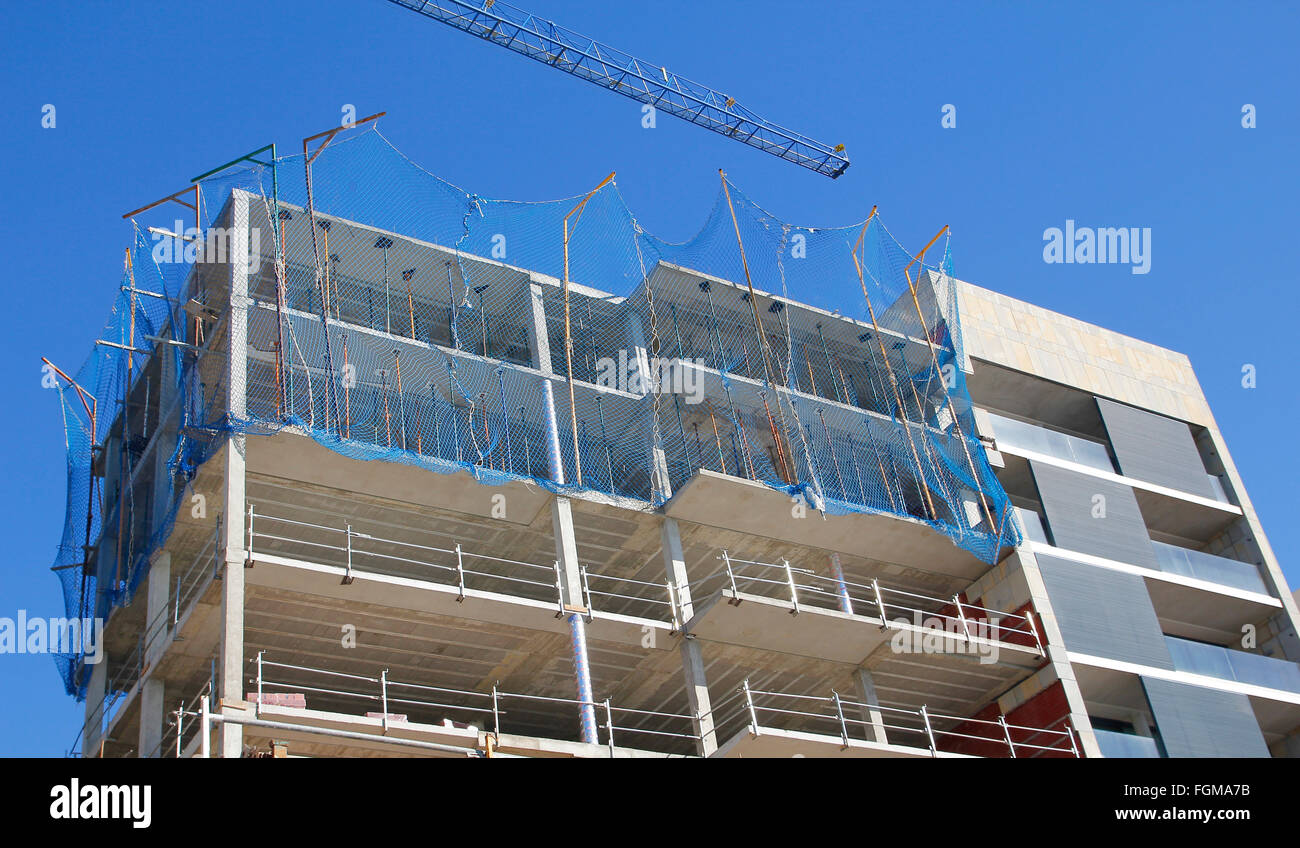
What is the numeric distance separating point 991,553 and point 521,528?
892 cm

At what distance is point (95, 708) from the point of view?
2325 cm

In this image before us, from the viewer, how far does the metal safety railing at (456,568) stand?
21.5 meters

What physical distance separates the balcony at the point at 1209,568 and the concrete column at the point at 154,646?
19.2 meters

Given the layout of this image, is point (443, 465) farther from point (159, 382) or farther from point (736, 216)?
point (736, 216)

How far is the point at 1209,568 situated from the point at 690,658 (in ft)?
43.1

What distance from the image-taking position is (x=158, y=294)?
2312 cm

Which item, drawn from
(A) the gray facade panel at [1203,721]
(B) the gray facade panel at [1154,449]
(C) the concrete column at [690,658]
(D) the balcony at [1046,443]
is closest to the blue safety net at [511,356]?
(C) the concrete column at [690,658]

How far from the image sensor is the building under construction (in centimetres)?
2077

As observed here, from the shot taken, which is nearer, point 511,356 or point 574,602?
point 574,602

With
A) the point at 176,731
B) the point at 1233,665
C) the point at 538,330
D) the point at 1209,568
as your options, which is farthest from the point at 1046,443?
the point at 176,731

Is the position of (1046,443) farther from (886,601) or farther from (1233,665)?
(1233,665)

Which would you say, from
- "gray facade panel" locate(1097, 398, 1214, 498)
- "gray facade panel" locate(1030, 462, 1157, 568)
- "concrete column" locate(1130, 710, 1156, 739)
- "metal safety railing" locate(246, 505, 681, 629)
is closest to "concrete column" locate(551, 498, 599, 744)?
"metal safety railing" locate(246, 505, 681, 629)

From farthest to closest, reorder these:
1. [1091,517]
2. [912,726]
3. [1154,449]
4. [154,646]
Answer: [1154,449] < [1091,517] < [912,726] < [154,646]
